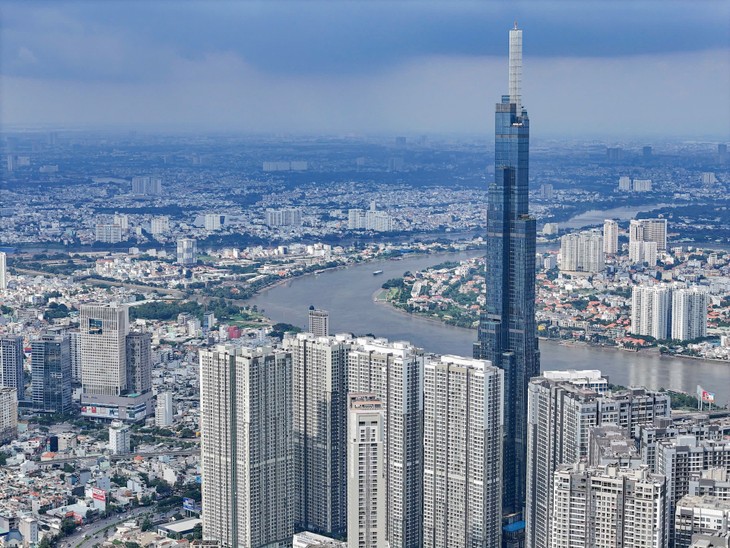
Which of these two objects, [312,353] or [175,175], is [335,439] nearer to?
[312,353]

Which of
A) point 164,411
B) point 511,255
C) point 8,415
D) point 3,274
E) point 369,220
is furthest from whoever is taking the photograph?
point 369,220

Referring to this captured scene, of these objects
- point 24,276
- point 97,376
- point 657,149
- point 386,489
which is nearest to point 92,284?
point 24,276

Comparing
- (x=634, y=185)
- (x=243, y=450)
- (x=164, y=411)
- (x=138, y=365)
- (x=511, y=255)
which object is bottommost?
(x=164, y=411)

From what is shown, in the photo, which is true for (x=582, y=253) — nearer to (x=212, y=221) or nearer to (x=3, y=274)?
(x=3, y=274)

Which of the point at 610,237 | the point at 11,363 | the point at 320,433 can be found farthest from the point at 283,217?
the point at 320,433

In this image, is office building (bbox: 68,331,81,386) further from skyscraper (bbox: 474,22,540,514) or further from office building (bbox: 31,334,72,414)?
skyscraper (bbox: 474,22,540,514)

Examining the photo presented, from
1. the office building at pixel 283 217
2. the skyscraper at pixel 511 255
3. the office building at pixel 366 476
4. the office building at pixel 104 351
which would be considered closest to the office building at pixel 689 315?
the skyscraper at pixel 511 255

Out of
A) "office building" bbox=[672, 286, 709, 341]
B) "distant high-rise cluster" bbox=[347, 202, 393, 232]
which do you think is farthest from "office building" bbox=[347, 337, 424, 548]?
"distant high-rise cluster" bbox=[347, 202, 393, 232]

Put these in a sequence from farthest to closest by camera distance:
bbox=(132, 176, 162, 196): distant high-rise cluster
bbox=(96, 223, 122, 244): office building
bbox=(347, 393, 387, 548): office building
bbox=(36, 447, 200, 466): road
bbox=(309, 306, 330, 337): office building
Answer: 1. bbox=(132, 176, 162, 196): distant high-rise cluster
2. bbox=(96, 223, 122, 244): office building
3. bbox=(309, 306, 330, 337): office building
4. bbox=(36, 447, 200, 466): road
5. bbox=(347, 393, 387, 548): office building
